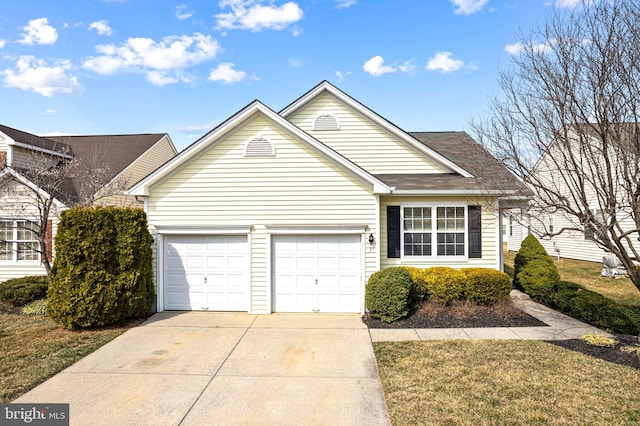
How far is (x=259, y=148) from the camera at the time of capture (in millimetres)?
10508

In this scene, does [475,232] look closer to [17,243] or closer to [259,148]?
[259,148]

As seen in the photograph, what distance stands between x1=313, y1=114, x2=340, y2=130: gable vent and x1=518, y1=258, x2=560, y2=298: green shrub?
27.0ft

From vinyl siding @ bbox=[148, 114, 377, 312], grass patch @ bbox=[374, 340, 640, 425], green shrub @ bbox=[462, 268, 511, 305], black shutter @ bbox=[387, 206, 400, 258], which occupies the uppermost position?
vinyl siding @ bbox=[148, 114, 377, 312]

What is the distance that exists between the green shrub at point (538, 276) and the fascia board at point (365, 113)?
4.07 m

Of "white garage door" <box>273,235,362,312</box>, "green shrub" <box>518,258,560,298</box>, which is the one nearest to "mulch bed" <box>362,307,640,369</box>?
"white garage door" <box>273,235,362,312</box>

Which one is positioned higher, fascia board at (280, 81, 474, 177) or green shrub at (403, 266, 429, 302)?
fascia board at (280, 81, 474, 177)

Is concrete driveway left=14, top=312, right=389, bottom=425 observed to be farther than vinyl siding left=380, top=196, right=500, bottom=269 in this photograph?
No

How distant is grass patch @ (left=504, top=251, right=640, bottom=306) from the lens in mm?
12181

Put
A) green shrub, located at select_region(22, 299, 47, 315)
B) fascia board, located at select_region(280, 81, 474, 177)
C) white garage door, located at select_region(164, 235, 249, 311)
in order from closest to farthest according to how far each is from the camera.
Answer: white garage door, located at select_region(164, 235, 249, 311), green shrub, located at select_region(22, 299, 47, 315), fascia board, located at select_region(280, 81, 474, 177)

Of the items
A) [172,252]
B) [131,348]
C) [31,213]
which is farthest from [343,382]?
[31,213]

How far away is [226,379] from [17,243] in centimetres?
1234

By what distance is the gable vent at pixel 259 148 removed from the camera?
1049 centimetres

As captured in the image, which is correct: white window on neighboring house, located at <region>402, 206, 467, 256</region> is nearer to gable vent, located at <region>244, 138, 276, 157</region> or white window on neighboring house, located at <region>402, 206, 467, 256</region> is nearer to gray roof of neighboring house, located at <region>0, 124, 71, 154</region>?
gable vent, located at <region>244, 138, 276, 157</region>

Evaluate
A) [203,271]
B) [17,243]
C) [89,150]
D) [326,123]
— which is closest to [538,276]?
[326,123]
